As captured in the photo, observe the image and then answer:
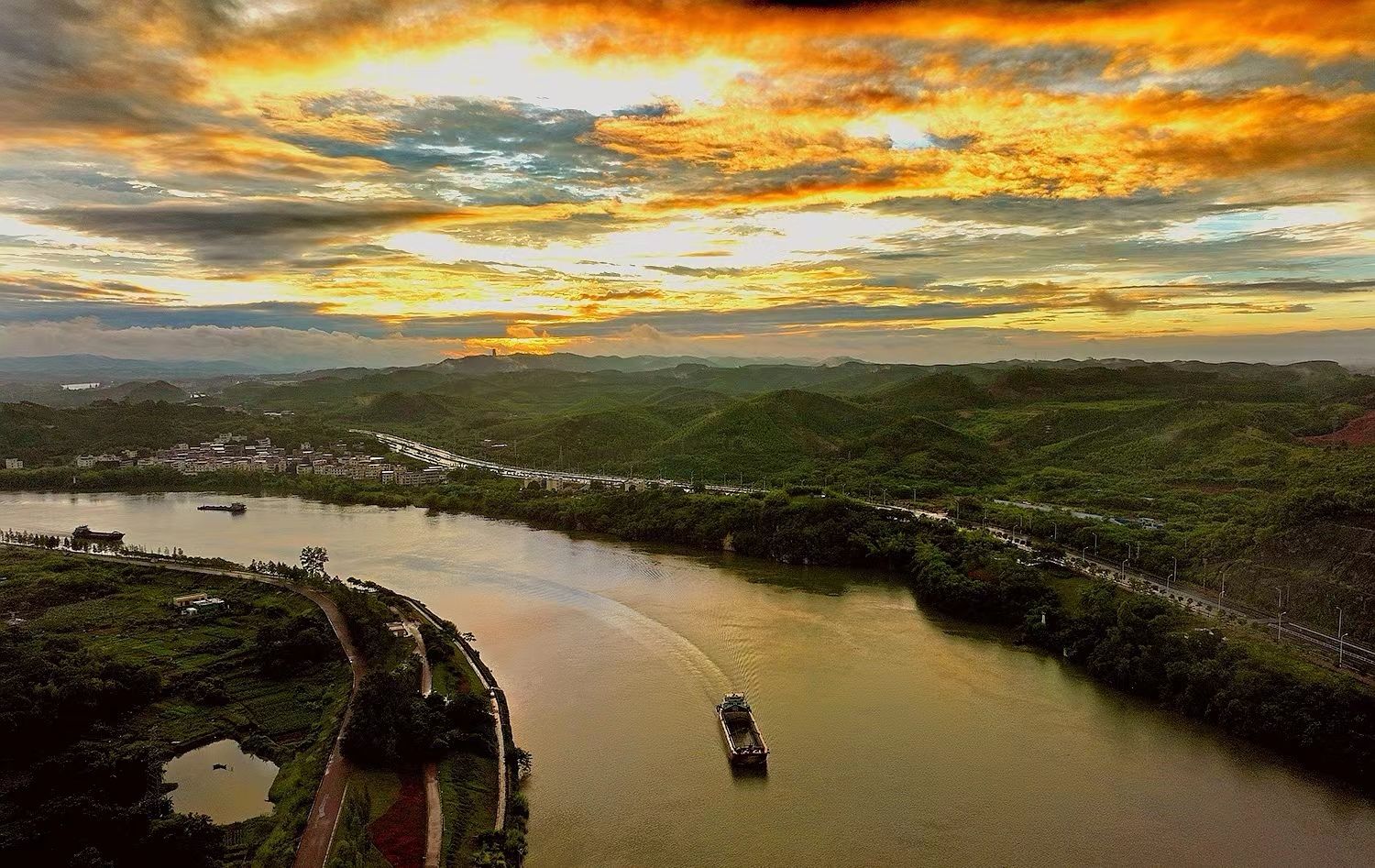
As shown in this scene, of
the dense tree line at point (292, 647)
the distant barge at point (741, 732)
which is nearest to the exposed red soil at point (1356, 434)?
the distant barge at point (741, 732)

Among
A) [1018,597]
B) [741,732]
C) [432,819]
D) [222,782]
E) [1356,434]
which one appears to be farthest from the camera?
[1356,434]

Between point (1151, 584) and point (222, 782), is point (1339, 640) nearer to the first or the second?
point (1151, 584)

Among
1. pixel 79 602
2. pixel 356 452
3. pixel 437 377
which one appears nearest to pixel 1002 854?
pixel 79 602

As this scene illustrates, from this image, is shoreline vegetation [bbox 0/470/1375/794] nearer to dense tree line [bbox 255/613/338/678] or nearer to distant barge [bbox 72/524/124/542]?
distant barge [bbox 72/524/124/542]

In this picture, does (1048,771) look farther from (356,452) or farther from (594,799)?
(356,452)

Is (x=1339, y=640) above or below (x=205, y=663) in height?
above

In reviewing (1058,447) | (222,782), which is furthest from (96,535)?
(1058,447)

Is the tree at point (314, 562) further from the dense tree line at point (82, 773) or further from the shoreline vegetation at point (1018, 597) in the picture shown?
the shoreline vegetation at point (1018, 597)
